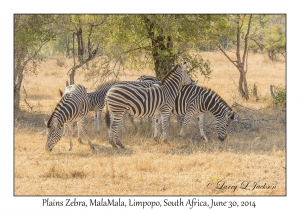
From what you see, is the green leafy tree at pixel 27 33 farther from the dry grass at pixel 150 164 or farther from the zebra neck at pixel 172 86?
A: the zebra neck at pixel 172 86

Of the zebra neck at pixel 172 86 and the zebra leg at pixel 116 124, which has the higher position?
the zebra neck at pixel 172 86

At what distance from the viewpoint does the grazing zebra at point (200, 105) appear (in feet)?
38.0

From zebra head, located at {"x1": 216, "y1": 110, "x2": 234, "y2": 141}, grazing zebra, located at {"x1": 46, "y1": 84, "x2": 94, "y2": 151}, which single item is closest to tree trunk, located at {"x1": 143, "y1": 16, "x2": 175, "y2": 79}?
zebra head, located at {"x1": 216, "y1": 110, "x2": 234, "y2": 141}

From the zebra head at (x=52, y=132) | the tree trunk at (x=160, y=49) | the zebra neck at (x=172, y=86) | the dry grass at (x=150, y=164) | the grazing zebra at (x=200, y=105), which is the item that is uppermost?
the tree trunk at (x=160, y=49)

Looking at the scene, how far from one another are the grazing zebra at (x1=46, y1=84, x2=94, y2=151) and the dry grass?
1.47ft

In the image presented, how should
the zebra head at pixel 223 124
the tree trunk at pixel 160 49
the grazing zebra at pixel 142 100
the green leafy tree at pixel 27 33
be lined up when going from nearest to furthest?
the grazing zebra at pixel 142 100 → the zebra head at pixel 223 124 → the green leafy tree at pixel 27 33 → the tree trunk at pixel 160 49

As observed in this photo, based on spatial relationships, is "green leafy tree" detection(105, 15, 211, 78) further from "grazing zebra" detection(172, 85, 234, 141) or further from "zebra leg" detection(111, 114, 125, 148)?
"zebra leg" detection(111, 114, 125, 148)

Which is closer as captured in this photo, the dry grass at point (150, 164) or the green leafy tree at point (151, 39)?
the dry grass at point (150, 164)

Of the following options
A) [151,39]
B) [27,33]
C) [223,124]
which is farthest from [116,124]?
[27,33]

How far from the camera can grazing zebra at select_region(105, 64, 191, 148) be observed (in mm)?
10570

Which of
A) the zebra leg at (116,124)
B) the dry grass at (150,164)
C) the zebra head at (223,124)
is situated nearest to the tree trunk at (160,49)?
the dry grass at (150,164)

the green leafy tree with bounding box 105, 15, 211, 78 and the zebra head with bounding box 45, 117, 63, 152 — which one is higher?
the green leafy tree with bounding box 105, 15, 211, 78

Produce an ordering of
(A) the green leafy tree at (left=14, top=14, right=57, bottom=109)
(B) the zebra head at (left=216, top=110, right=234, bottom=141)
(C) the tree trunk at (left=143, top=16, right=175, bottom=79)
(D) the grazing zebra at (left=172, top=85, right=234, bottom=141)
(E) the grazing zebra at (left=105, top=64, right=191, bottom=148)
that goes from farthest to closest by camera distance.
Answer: (C) the tree trunk at (left=143, top=16, right=175, bottom=79) → (A) the green leafy tree at (left=14, top=14, right=57, bottom=109) → (D) the grazing zebra at (left=172, top=85, right=234, bottom=141) → (B) the zebra head at (left=216, top=110, right=234, bottom=141) → (E) the grazing zebra at (left=105, top=64, right=191, bottom=148)

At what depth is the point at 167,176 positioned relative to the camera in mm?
8172
